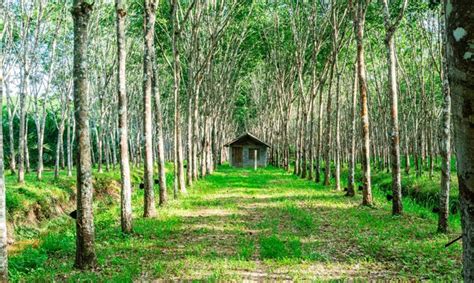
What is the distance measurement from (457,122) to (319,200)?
16792mm

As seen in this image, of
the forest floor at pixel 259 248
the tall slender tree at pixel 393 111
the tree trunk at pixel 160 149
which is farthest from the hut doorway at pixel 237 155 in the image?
the tall slender tree at pixel 393 111

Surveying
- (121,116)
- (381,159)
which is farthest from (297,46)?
(121,116)

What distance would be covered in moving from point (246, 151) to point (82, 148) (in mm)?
47426

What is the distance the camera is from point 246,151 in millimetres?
55156

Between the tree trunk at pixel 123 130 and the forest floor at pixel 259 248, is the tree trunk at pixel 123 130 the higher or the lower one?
the higher one

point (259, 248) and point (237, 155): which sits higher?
point (237, 155)

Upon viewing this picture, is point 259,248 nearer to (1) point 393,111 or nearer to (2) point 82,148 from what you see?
(2) point 82,148

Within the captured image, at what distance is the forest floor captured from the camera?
25.6 ft

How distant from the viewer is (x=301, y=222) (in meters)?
13.2

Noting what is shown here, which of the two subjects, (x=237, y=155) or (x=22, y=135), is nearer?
(x=22, y=135)

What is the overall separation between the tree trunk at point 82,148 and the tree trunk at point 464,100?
271 inches

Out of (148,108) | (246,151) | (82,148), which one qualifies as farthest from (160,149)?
(246,151)

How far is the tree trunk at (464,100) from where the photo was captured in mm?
2158

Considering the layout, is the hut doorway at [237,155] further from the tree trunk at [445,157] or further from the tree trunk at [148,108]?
the tree trunk at [445,157]
